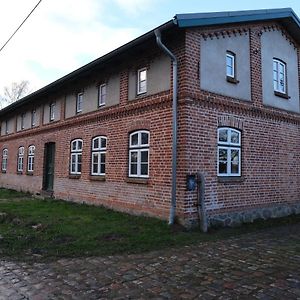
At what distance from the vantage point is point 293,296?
200 inches

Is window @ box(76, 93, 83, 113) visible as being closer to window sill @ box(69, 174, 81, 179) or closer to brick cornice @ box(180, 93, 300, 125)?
window sill @ box(69, 174, 81, 179)

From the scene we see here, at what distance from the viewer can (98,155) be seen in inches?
555

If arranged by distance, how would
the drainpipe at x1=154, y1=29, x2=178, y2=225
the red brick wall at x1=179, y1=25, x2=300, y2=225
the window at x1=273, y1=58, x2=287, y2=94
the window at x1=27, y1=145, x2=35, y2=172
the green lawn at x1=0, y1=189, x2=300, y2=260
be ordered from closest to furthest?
1. the green lawn at x1=0, y1=189, x2=300, y2=260
2. the drainpipe at x1=154, y1=29, x2=178, y2=225
3. the red brick wall at x1=179, y1=25, x2=300, y2=225
4. the window at x1=273, y1=58, x2=287, y2=94
5. the window at x1=27, y1=145, x2=35, y2=172

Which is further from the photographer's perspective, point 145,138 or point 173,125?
point 145,138

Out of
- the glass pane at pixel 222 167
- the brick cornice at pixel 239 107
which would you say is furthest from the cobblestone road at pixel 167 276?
the brick cornice at pixel 239 107

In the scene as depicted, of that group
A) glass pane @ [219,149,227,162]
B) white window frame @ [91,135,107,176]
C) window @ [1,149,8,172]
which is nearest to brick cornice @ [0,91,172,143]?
white window frame @ [91,135,107,176]

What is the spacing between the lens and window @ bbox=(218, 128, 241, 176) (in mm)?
11047

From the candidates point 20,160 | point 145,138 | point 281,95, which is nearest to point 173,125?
point 145,138

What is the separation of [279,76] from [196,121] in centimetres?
489

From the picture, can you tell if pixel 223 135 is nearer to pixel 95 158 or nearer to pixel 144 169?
pixel 144 169

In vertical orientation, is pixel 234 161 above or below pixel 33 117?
below

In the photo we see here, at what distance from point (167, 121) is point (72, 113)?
707 cm

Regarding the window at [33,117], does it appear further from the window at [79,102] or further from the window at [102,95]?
the window at [102,95]

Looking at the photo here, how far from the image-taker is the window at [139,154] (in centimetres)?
1152
